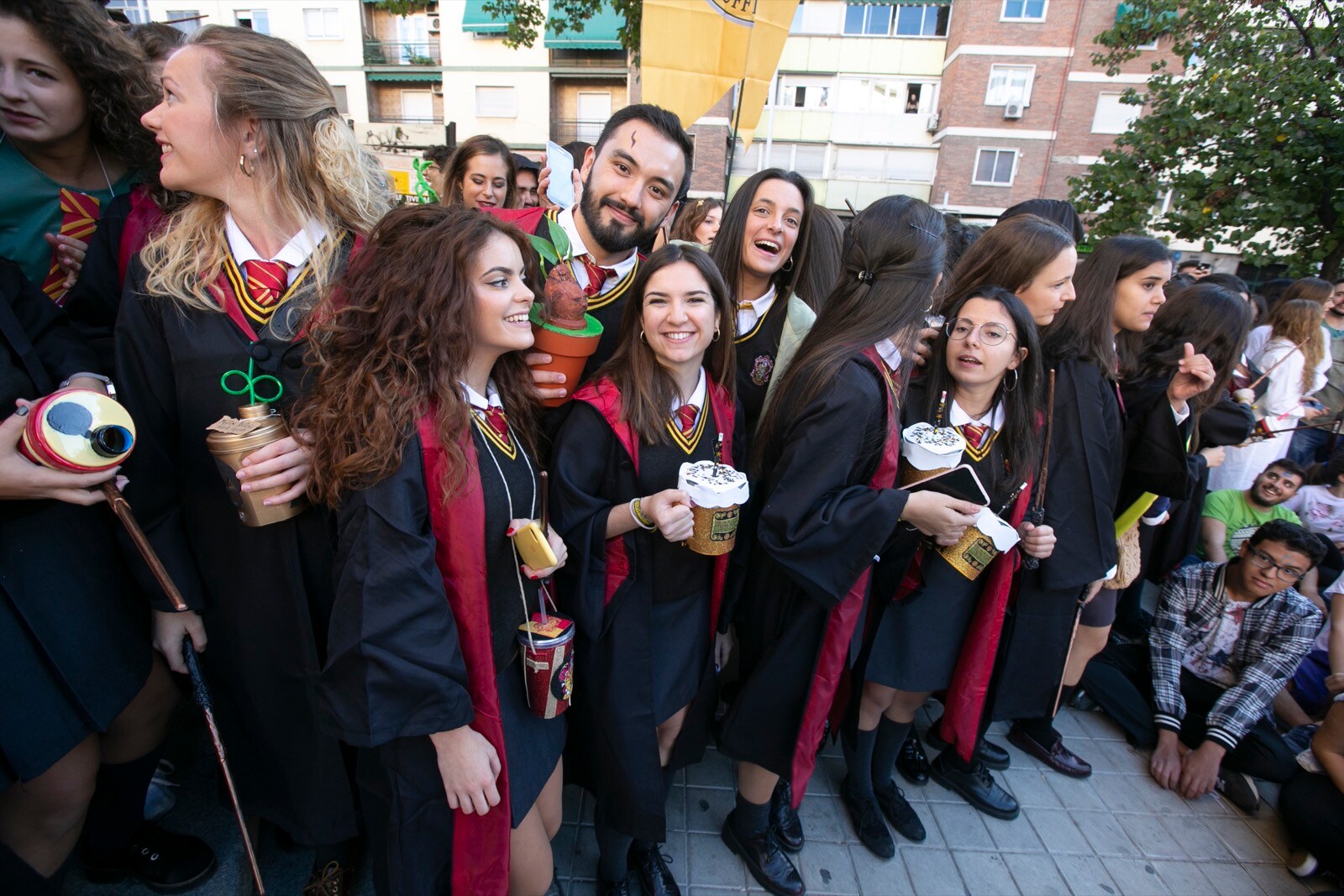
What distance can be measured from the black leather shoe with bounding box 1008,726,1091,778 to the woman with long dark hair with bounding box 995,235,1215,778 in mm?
412

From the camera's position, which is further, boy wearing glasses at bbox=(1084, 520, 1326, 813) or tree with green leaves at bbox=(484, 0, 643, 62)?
tree with green leaves at bbox=(484, 0, 643, 62)

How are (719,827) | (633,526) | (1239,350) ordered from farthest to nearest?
(1239,350) → (719,827) → (633,526)

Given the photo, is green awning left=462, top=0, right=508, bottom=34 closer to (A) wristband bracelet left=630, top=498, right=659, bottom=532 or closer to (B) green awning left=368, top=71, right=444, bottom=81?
(B) green awning left=368, top=71, right=444, bottom=81

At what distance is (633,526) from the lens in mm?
1914

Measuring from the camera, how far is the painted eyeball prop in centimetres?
133

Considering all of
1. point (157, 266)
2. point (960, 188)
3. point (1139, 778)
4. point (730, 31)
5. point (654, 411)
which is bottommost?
point (1139, 778)

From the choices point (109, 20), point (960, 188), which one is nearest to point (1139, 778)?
point (109, 20)

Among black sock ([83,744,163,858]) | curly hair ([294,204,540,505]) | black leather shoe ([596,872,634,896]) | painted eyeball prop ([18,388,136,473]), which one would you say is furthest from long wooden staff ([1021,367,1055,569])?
black sock ([83,744,163,858])

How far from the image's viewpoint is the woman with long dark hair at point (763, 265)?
2844 mm

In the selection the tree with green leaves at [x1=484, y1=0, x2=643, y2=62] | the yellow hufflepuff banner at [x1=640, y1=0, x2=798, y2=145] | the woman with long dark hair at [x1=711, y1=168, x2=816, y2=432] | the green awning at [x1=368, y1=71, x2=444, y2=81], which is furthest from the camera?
the green awning at [x1=368, y1=71, x2=444, y2=81]

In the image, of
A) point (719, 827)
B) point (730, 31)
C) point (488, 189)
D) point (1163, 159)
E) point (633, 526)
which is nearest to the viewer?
point (633, 526)

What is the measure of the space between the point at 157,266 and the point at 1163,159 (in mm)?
12585

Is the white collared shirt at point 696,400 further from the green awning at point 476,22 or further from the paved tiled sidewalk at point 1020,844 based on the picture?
the green awning at point 476,22

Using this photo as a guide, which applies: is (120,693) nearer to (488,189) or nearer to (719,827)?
(719,827)
